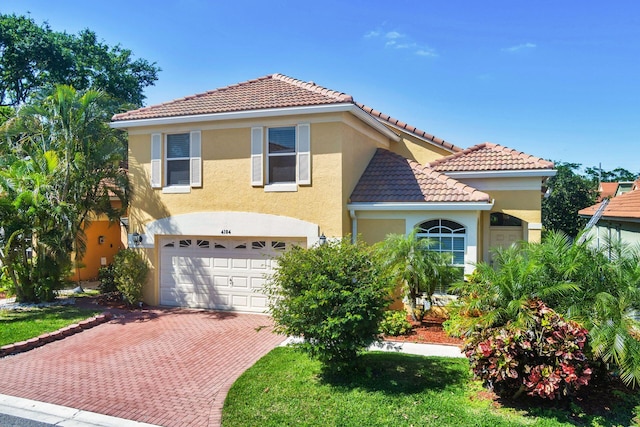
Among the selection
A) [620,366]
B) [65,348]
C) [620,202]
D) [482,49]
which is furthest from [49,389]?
[620,202]

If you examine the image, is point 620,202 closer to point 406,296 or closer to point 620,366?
point 406,296

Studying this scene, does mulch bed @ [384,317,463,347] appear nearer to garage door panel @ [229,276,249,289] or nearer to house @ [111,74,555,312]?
house @ [111,74,555,312]

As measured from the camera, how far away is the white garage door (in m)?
13.5

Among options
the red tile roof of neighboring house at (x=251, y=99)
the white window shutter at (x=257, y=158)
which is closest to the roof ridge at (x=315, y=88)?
the red tile roof of neighboring house at (x=251, y=99)

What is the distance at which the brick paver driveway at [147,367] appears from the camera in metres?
7.22

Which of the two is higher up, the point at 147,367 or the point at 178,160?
the point at 178,160

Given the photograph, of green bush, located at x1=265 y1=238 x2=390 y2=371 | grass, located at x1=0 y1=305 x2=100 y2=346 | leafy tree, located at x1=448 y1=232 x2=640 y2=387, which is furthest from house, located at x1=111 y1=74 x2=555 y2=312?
green bush, located at x1=265 y1=238 x2=390 y2=371

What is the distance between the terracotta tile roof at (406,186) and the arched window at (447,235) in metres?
0.79

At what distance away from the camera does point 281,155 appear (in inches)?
520

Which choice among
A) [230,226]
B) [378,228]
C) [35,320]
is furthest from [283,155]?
[35,320]

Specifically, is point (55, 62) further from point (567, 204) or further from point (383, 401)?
point (567, 204)

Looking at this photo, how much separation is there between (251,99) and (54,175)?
6499mm

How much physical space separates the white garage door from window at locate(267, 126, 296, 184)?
200 centimetres

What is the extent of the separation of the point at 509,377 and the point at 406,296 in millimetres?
5180
